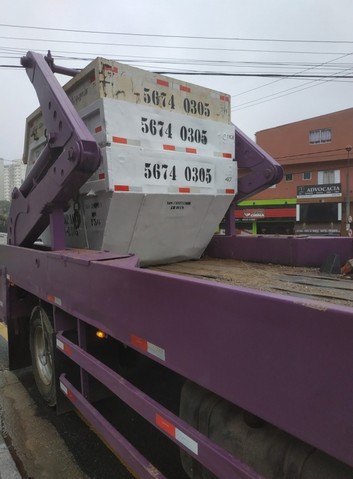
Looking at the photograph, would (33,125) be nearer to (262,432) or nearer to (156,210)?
(156,210)

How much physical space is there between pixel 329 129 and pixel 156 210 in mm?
38395

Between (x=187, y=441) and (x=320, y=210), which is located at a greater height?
(x=320, y=210)

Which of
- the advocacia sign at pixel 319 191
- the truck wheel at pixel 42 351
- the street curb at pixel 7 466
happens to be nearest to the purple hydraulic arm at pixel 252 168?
the truck wheel at pixel 42 351

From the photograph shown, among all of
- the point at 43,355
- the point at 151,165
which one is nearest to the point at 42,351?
the point at 43,355

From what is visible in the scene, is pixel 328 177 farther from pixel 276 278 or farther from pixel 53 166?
pixel 53 166

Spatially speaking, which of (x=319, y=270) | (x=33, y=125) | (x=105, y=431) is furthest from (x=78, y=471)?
(x=33, y=125)

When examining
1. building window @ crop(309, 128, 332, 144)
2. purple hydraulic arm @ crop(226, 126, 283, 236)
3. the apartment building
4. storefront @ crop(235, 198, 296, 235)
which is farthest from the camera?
storefront @ crop(235, 198, 296, 235)

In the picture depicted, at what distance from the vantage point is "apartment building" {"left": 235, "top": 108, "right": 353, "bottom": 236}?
37438 mm

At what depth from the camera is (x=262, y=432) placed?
1.79 m

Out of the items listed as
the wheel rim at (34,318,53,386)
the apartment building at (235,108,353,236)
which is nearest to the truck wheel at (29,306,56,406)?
the wheel rim at (34,318,53,386)

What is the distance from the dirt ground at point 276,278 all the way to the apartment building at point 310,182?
111 feet

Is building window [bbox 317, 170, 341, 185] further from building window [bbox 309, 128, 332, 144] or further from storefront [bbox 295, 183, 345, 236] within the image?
building window [bbox 309, 128, 332, 144]

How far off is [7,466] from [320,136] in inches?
1591

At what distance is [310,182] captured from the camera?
130 feet
